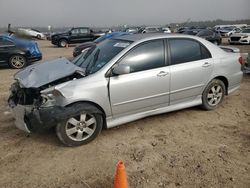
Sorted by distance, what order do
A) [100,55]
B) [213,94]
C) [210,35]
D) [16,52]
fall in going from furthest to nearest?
[210,35] → [16,52] → [213,94] → [100,55]

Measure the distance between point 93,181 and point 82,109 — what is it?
1.09 metres

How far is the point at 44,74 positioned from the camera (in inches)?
156

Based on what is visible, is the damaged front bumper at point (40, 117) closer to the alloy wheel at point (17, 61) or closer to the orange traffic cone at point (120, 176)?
the orange traffic cone at point (120, 176)

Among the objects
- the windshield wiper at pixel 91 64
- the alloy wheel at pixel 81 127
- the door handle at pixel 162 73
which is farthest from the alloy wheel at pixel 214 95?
the alloy wheel at pixel 81 127

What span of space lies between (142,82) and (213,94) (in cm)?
182

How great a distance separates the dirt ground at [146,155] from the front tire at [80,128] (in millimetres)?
127

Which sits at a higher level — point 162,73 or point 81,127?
point 162,73

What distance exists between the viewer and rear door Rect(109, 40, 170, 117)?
12.8 feet

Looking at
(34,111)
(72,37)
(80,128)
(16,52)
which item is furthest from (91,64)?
(72,37)

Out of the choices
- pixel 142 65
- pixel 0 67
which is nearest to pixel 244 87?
pixel 142 65

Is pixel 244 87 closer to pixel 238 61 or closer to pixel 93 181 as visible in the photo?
pixel 238 61

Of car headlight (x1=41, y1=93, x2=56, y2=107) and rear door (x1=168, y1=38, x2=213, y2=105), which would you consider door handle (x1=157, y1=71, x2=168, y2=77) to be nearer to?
rear door (x1=168, y1=38, x2=213, y2=105)

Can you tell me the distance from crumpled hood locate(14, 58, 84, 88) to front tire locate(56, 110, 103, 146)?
684mm

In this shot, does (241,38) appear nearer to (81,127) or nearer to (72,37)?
(72,37)
